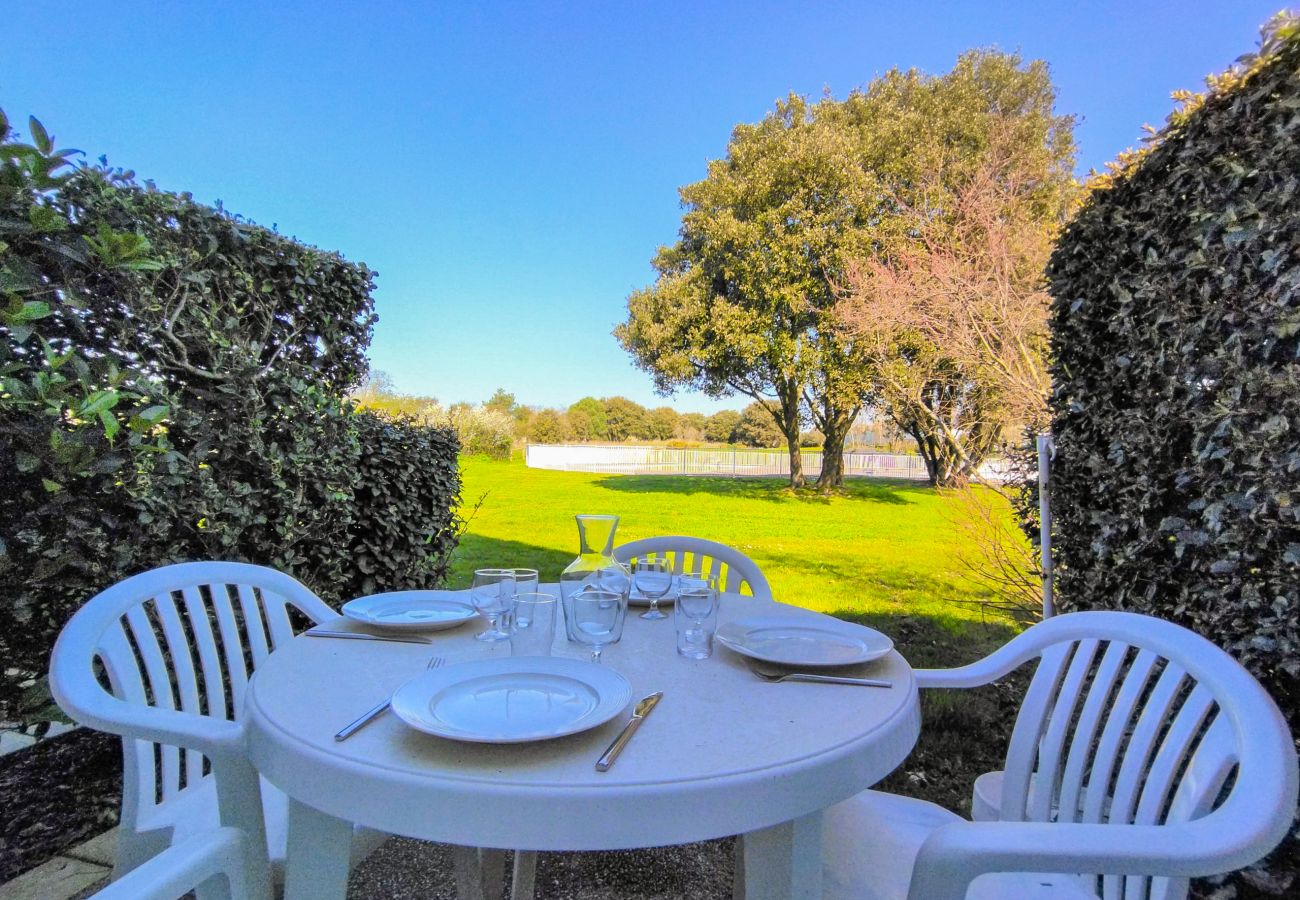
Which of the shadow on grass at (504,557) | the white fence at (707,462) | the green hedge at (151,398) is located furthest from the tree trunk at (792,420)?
the green hedge at (151,398)

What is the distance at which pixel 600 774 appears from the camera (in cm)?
68

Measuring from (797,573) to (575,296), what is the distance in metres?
11.3

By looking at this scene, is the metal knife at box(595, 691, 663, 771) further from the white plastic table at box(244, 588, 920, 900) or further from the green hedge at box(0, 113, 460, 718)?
the green hedge at box(0, 113, 460, 718)

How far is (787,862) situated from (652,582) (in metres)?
0.75

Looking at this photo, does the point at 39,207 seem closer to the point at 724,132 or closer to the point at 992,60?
the point at 724,132

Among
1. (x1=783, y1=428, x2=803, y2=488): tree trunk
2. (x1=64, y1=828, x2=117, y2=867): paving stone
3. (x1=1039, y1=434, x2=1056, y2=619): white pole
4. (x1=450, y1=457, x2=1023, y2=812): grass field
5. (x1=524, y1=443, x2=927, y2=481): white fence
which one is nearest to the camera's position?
(x1=64, y1=828, x2=117, y2=867): paving stone

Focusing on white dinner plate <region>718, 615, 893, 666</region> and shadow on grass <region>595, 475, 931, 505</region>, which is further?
shadow on grass <region>595, 475, 931, 505</region>

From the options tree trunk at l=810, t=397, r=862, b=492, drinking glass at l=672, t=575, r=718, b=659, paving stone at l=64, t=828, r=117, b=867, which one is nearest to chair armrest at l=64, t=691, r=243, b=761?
drinking glass at l=672, t=575, r=718, b=659

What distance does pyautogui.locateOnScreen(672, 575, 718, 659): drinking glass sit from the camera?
1146 millimetres

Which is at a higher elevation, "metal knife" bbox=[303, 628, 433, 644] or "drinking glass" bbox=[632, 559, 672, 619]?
"drinking glass" bbox=[632, 559, 672, 619]

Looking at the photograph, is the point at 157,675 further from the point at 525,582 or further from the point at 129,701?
the point at 525,582

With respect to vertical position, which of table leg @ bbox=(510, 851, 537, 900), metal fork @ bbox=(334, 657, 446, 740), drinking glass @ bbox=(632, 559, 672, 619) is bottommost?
table leg @ bbox=(510, 851, 537, 900)

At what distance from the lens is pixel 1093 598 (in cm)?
198

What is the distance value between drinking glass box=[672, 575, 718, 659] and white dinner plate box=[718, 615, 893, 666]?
33mm
